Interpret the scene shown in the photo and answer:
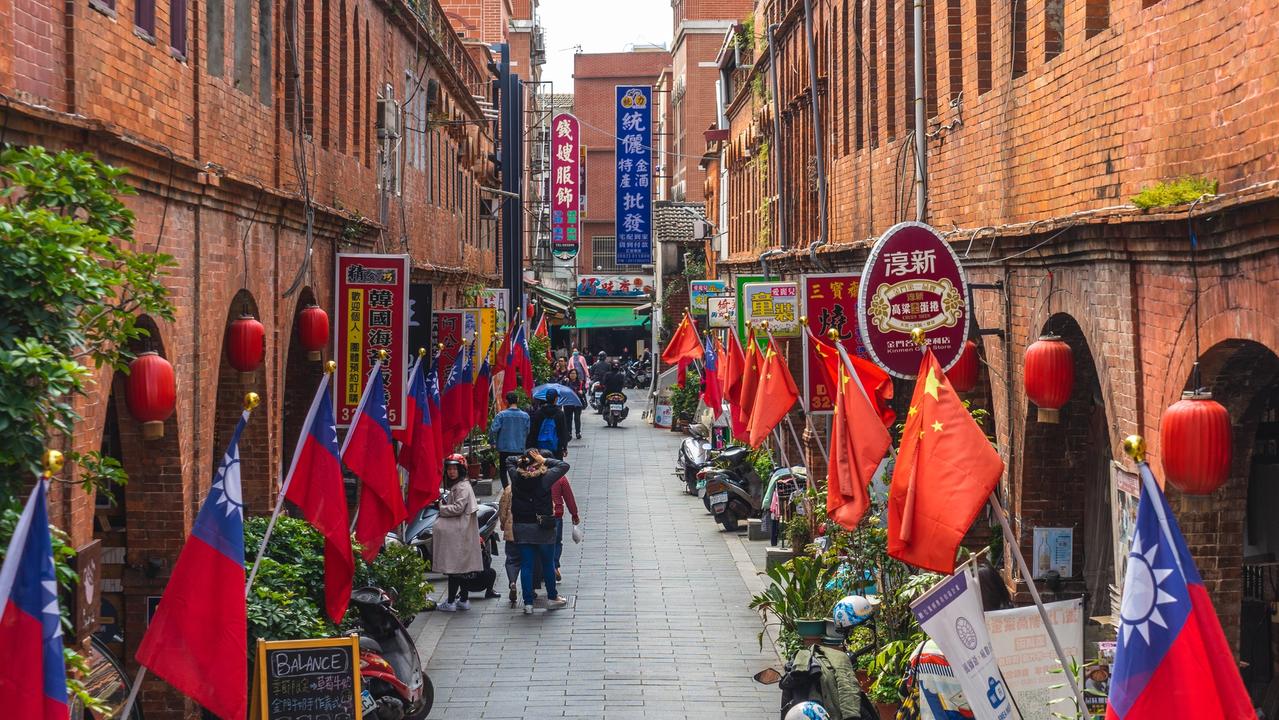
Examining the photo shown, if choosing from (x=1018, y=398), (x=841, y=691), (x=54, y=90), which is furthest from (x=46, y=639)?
(x=1018, y=398)

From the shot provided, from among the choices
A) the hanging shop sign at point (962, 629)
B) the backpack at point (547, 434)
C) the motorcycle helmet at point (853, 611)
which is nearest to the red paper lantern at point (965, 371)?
the motorcycle helmet at point (853, 611)

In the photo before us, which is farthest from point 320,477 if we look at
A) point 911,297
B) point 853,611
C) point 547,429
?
point 547,429

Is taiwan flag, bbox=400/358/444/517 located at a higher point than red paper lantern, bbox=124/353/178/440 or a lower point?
lower

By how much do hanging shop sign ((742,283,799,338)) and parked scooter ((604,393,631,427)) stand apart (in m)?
20.7

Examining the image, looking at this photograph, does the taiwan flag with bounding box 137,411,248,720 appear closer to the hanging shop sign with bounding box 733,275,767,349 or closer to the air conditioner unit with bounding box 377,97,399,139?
the air conditioner unit with bounding box 377,97,399,139

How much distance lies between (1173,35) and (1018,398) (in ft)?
13.8

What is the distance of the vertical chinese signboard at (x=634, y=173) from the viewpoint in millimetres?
50969

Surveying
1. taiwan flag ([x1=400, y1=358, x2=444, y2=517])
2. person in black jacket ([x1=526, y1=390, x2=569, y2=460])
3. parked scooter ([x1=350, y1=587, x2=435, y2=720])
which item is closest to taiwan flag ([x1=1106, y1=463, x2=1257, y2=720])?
parked scooter ([x1=350, y1=587, x2=435, y2=720])

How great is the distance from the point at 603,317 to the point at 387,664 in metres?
58.7

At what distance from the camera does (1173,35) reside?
8.79 meters

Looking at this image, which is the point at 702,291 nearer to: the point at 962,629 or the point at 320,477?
the point at 320,477

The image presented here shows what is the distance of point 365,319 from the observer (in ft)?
54.2

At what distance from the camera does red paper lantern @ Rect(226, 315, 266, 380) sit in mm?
12898

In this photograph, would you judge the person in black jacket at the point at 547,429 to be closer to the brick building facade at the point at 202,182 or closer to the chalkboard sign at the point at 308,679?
the brick building facade at the point at 202,182
